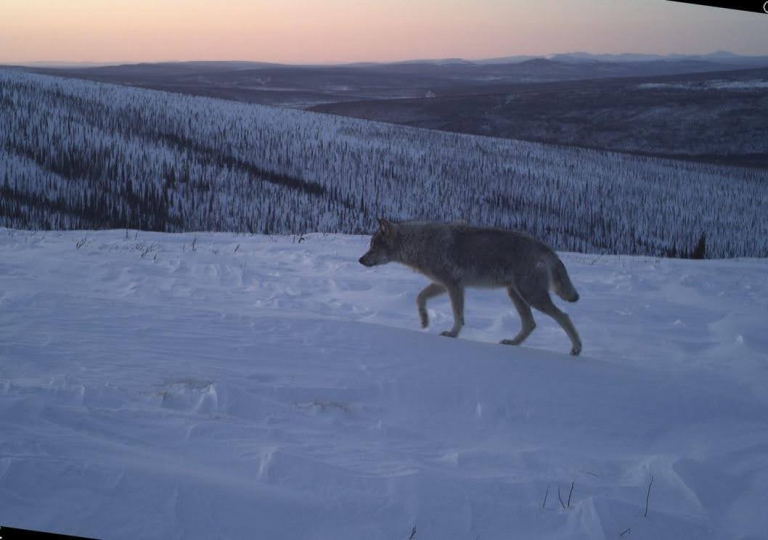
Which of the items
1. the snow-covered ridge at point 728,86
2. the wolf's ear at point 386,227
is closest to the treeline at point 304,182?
the wolf's ear at point 386,227

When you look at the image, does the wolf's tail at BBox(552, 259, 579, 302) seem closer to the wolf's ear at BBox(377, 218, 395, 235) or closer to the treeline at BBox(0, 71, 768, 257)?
the wolf's ear at BBox(377, 218, 395, 235)

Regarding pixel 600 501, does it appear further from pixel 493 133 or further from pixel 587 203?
pixel 493 133

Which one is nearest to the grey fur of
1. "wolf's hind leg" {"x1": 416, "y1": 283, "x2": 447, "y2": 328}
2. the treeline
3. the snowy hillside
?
"wolf's hind leg" {"x1": 416, "y1": 283, "x2": 447, "y2": 328}

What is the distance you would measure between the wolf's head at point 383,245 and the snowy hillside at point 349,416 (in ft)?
2.30

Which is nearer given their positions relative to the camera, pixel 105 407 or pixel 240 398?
pixel 105 407

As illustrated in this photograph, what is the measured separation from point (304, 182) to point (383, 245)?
44.6 ft

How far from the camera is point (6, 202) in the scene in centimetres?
1542

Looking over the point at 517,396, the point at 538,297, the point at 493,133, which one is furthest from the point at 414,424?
the point at 493,133

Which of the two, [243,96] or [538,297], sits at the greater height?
[243,96]

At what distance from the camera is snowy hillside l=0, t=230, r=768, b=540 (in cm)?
341

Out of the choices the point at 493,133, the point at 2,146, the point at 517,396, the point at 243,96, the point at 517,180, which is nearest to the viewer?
the point at 517,396

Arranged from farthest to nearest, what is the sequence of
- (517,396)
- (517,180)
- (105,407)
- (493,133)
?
(493,133), (517,180), (517,396), (105,407)

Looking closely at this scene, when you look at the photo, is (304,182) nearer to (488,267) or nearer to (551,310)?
→ (488,267)

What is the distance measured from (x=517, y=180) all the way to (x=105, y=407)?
22939 mm
